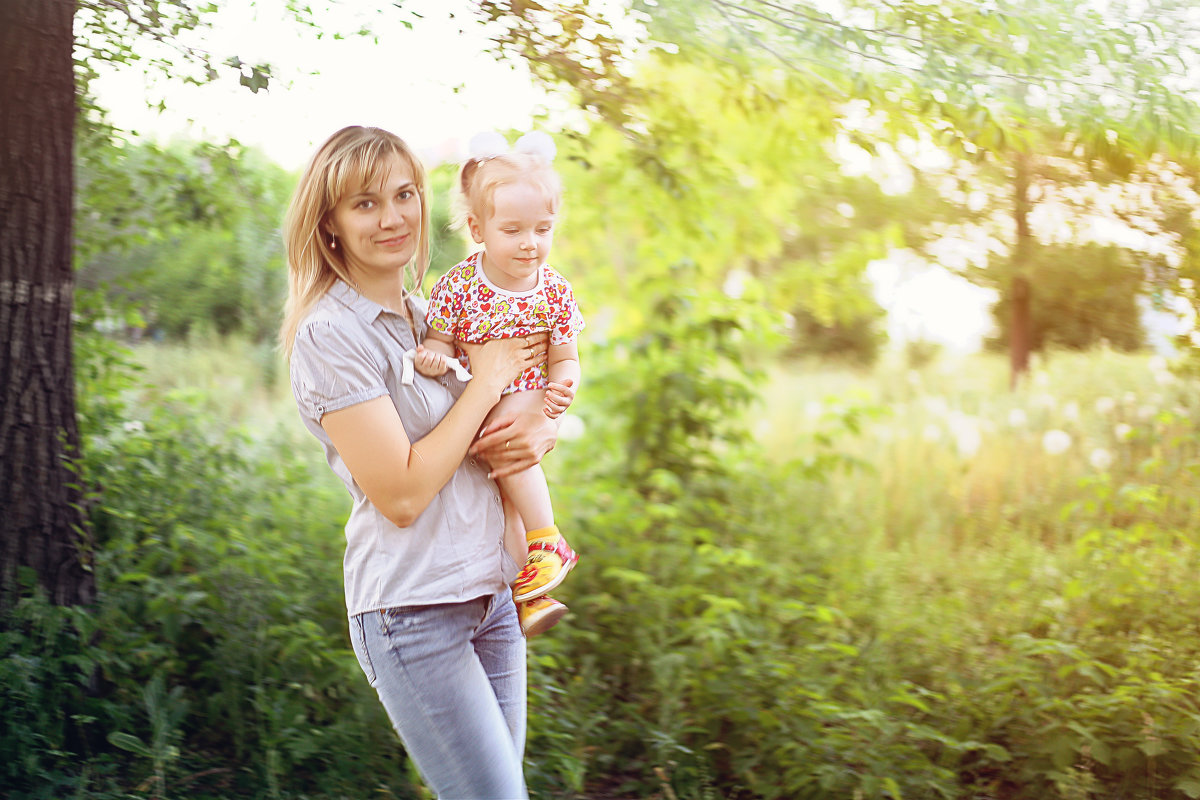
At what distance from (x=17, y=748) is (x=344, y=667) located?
99cm

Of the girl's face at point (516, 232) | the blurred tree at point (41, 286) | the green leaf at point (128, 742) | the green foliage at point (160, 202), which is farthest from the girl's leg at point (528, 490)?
the green foliage at point (160, 202)

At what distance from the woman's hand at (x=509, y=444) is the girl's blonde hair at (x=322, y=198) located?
390 millimetres

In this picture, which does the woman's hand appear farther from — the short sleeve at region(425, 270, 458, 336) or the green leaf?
the green leaf

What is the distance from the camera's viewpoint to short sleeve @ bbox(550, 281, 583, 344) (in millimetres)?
2016

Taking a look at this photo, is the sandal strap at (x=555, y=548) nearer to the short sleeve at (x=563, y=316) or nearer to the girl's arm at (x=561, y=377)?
the girl's arm at (x=561, y=377)

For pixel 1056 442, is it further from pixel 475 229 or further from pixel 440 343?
pixel 440 343

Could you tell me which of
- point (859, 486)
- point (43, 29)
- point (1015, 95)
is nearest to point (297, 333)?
point (43, 29)

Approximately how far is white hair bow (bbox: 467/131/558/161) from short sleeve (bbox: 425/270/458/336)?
254 millimetres

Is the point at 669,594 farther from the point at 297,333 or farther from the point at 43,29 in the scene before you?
the point at 43,29

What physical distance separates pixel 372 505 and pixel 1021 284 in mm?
5285

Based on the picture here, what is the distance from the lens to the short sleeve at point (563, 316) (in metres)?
2.02

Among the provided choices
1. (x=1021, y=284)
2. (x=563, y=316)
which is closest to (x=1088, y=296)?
(x=1021, y=284)

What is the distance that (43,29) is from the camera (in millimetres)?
3033

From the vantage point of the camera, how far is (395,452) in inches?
61.3
